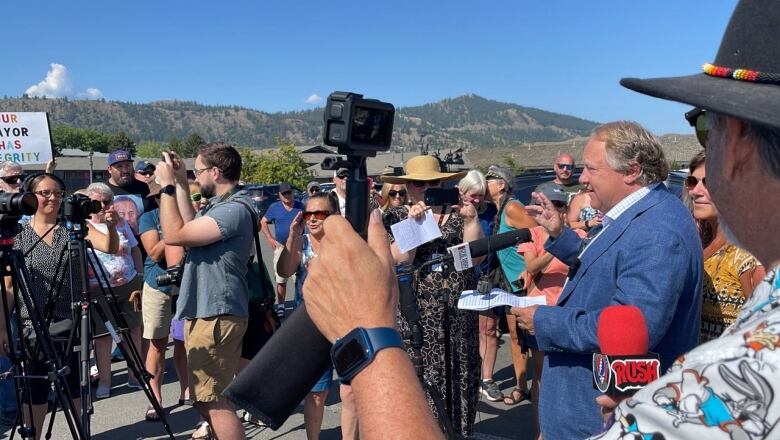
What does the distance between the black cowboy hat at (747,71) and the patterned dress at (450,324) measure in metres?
3.13

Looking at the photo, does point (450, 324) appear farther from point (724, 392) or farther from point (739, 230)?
point (724, 392)

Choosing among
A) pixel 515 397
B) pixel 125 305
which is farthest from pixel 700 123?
pixel 125 305

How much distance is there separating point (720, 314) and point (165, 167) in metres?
3.20

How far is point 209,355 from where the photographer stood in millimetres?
3619

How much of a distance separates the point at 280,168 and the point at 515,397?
47.4 m

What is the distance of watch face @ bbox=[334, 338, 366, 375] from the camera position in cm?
108

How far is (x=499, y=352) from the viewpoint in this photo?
7.24 m

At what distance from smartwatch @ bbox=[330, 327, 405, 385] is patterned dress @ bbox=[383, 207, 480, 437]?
9.61 ft

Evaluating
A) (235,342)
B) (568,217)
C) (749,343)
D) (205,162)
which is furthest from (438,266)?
(749,343)

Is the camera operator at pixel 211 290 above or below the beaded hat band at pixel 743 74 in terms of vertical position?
below

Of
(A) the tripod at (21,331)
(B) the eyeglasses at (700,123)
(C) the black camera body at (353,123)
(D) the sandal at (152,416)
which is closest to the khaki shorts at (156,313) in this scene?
(D) the sandal at (152,416)

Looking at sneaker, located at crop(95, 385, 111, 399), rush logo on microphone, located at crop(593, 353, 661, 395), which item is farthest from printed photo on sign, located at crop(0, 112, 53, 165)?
rush logo on microphone, located at crop(593, 353, 661, 395)

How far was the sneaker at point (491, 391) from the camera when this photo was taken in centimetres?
559

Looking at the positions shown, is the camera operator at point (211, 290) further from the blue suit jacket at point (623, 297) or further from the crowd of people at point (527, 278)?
the blue suit jacket at point (623, 297)
